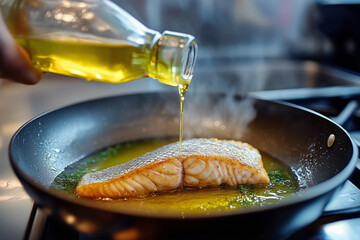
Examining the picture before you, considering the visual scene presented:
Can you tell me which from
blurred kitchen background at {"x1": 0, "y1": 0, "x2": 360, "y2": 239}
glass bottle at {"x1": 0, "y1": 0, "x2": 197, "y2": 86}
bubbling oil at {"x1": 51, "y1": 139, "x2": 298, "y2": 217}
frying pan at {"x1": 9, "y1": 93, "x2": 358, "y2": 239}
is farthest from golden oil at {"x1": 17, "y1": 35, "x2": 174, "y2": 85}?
blurred kitchen background at {"x1": 0, "y1": 0, "x2": 360, "y2": 239}

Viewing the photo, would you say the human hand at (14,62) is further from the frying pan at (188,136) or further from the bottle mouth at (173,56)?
the bottle mouth at (173,56)

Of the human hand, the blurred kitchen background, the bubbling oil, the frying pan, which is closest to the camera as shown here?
the frying pan

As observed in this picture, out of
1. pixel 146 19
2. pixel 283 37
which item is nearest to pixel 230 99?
pixel 146 19

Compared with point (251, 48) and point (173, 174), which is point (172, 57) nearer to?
point (173, 174)

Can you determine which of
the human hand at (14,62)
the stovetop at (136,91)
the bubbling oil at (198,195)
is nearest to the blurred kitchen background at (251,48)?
the stovetop at (136,91)

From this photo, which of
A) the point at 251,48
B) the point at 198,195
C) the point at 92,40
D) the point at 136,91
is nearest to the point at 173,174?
the point at 198,195

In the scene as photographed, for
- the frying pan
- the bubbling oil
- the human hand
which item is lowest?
the bubbling oil

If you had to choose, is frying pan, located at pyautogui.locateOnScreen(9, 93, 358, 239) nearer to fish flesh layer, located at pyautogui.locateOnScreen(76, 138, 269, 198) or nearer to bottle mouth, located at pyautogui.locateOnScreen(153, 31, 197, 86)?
fish flesh layer, located at pyautogui.locateOnScreen(76, 138, 269, 198)

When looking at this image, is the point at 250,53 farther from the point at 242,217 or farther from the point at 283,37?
the point at 242,217
